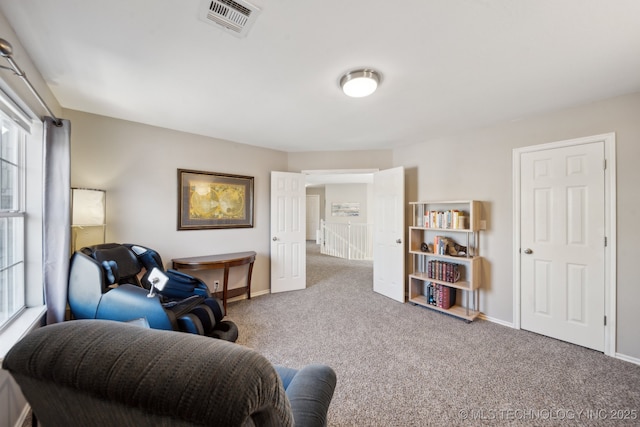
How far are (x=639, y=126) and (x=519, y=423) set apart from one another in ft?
8.56

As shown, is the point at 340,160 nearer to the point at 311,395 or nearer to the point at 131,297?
the point at 131,297

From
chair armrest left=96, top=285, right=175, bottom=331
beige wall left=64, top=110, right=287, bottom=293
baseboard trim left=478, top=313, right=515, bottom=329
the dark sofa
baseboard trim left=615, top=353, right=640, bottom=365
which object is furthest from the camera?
baseboard trim left=478, top=313, right=515, bottom=329

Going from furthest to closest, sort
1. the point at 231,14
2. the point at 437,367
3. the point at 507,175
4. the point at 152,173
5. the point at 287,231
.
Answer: the point at 287,231 → the point at 152,173 → the point at 507,175 → the point at 437,367 → the point at 231,14

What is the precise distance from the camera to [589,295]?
2.39 m

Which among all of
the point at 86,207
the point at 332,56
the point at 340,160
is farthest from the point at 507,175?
the point at 86,207

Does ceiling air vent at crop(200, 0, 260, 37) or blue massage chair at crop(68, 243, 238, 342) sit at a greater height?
ceiling air vent at crop(200, 0, 260, 37)

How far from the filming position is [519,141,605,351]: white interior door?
7.70 ft

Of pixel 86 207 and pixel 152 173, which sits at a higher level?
pixel 152 173

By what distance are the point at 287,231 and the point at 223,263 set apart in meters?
1.18

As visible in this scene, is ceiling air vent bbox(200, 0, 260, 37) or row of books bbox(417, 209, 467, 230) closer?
ceiling air vent bbox(200, 0, 260, 37)

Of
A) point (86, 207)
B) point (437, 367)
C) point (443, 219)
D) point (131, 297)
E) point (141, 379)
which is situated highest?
point (86, 207)

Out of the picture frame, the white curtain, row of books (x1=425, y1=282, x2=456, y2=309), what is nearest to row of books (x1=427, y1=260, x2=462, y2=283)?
row of books (x1=425, y1=282, x2=456, y2=309)

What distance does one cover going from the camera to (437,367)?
2080mm

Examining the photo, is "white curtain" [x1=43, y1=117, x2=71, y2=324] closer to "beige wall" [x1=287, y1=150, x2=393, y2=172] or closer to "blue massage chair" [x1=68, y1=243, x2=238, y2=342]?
"blue massage chair" [x1=68, y1=243, x2=238, y2=342]
